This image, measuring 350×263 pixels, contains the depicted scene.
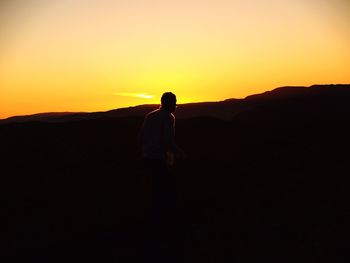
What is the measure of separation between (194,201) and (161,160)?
327cm

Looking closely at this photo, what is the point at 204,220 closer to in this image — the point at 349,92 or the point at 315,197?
the point at 315,197

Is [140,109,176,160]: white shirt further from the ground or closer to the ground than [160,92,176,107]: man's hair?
closer to the ground

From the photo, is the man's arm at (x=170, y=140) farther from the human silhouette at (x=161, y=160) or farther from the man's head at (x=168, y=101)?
the man's head at (x=168, y=101)

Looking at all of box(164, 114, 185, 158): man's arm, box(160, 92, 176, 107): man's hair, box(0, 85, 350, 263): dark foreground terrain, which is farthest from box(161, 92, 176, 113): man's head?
box(0, 85, 350, 263): dark foreground terrain

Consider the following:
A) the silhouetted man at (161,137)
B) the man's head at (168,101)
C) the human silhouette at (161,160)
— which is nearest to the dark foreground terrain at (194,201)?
the human silhouette at (161,160)

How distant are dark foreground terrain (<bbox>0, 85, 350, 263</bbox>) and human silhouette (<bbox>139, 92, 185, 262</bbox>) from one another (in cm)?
8

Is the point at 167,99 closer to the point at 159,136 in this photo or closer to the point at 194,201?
the point at 159,136

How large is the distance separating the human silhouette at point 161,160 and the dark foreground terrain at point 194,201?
3.0 inches

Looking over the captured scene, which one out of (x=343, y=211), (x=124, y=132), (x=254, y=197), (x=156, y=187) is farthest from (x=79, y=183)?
(x=124, y=132)

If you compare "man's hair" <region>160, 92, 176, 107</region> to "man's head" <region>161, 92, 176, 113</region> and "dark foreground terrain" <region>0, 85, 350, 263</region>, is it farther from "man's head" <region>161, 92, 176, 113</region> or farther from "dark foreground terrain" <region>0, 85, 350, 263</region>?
"dark foreground terrain" <region>0, 85, 350, 263</region>

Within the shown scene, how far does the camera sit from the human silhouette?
7977 millimetres

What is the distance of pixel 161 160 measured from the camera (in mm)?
8023

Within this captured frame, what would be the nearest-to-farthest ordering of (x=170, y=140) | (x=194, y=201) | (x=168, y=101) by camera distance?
(x=170, y=140) → (x=168, y=101) → (x=194, y=201)

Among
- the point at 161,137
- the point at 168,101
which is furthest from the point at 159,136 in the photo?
the point at 168,101
